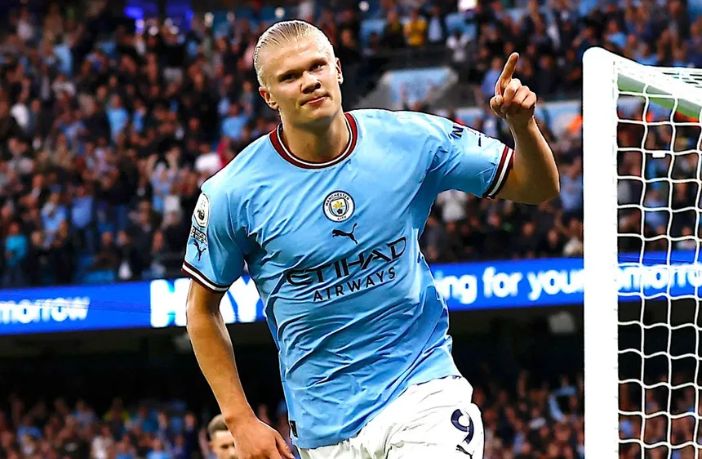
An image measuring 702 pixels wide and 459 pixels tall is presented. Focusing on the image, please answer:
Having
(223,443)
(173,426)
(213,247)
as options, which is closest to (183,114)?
(173,426)

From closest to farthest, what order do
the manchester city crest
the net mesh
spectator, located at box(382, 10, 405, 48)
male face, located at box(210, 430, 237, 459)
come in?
the manchester city crest, male face, located at box(210, 430, 237, 459), the net mesh, spectator, located at box(382, 10, 405, 48)

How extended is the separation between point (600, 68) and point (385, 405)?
135 centimetres

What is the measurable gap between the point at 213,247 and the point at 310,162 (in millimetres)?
401

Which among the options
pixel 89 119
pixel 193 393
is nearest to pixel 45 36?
pixel 89 119

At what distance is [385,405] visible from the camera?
395 cm

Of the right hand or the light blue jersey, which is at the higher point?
the light blue jersey

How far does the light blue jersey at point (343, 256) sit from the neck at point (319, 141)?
0.08 feet

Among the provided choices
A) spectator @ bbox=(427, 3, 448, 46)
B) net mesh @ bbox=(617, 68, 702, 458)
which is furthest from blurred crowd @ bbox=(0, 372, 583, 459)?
spectator @ bbox=(427, 3, 448, 46)

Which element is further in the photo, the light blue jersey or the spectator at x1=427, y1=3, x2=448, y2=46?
the spectator at x1=427, y1=3, x2=448, y2=46

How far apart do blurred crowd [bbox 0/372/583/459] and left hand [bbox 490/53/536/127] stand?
10070 millimetres

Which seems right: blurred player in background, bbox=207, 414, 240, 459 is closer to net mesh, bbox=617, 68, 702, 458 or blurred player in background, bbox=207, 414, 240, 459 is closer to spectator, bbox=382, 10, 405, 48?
net mesh, bbox=617, 68, 702, 458

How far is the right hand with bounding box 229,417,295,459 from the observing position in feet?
12.7

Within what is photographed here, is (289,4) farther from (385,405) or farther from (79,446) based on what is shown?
(385,405)

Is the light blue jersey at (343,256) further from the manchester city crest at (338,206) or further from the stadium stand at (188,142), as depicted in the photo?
the stadium stand at (188,142)
